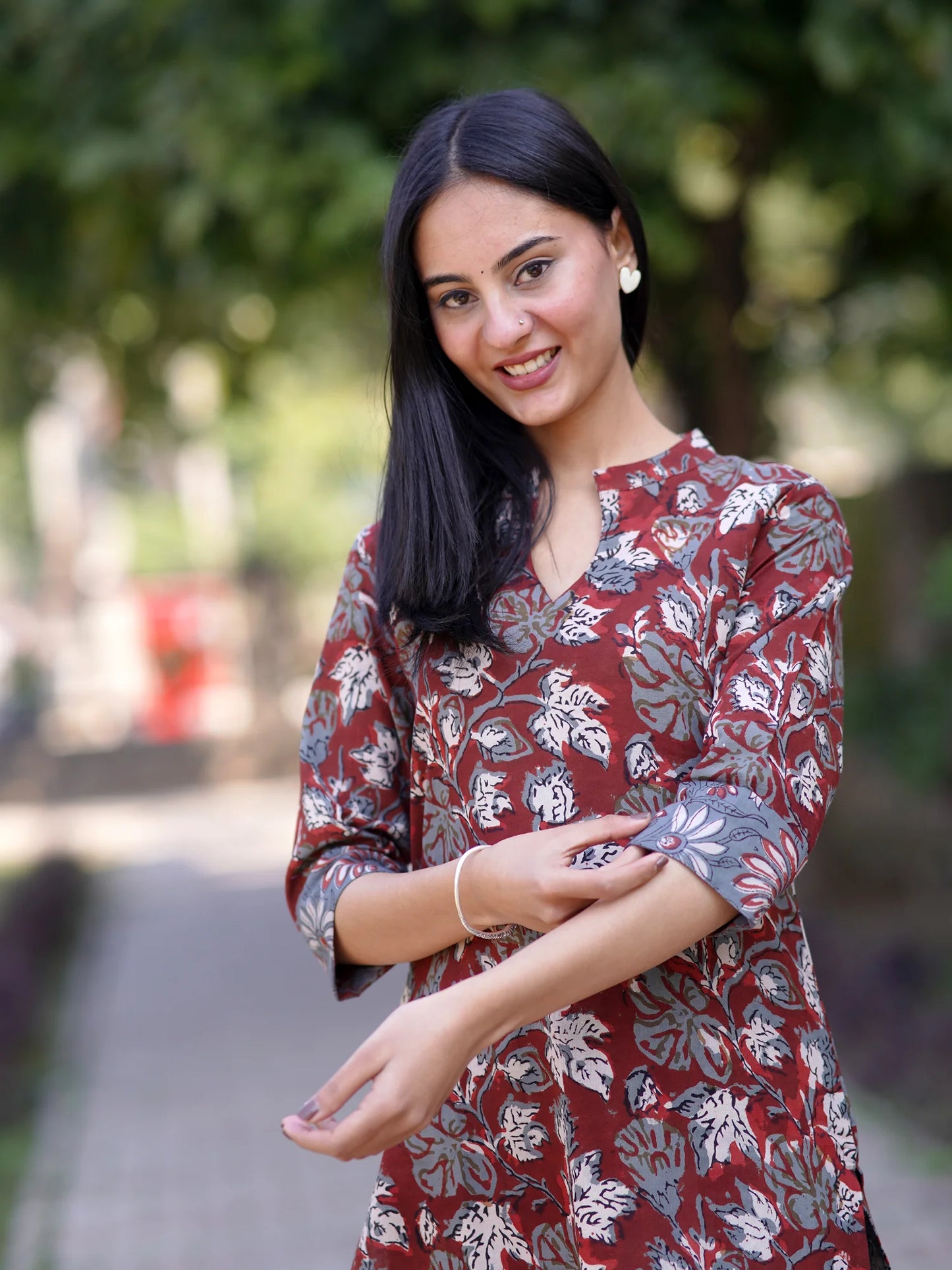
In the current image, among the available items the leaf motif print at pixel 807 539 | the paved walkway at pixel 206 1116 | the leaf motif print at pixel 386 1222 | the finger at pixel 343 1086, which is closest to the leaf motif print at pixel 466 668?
the leaf motif print at pixel 807 539

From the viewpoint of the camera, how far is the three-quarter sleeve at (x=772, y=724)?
1518 millimetres

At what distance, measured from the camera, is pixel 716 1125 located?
1636 millimetres

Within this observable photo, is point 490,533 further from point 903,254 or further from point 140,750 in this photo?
point 140,750

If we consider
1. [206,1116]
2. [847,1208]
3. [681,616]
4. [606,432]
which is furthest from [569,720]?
[206,1116]

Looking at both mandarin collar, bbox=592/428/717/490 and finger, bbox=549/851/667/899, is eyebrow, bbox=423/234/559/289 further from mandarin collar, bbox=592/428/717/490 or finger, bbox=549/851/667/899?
finger, bbox=549/851/667/899

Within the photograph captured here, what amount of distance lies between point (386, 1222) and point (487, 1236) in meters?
0.12

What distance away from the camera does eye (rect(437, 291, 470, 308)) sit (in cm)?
178

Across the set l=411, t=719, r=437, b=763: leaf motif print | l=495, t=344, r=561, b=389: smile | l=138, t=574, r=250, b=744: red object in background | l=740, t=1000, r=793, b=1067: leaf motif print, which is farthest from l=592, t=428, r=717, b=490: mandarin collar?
l=138, t=574, r=250, b=744: red object in background

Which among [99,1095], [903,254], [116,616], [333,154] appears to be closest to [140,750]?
[116,616]

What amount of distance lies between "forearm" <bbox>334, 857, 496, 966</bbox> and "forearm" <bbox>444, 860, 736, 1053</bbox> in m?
0.12

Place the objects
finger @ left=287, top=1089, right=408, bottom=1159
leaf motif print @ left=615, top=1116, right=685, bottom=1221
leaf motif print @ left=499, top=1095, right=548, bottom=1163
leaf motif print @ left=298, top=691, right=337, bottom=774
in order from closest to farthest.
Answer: finger @ left=287, top=1089, right=408, bottom=1159
leaf motif print @ left=615, top=1116, right=685, bottom=1221
leaf motif print @ left=499, top=1095, right=548, bottom=1163
leaf motif print @ left=298, top=691, right=337, bottom=774

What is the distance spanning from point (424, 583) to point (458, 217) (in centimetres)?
40

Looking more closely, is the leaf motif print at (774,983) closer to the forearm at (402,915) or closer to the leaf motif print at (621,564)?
the forearm at (402,915)

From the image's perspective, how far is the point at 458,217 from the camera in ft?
5.74
